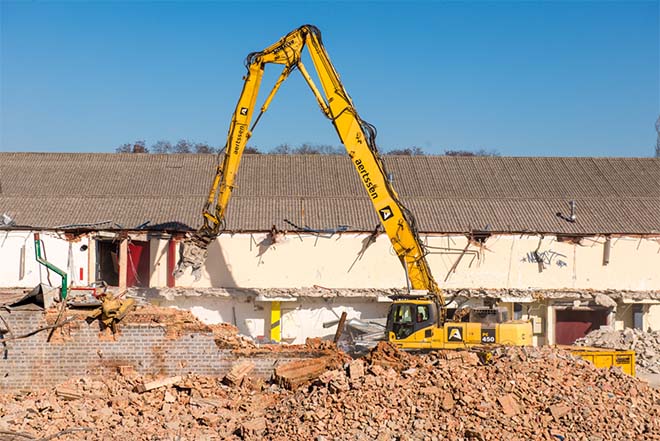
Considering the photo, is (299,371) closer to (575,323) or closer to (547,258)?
(547,258)

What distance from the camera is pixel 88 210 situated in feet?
97.6

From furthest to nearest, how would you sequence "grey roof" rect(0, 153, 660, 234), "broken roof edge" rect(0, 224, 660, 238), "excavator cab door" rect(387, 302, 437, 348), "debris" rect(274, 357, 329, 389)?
"grey roof" rect(0, 153, 660, 234) → "broken roof edge" rect(0, 224, 660, 238) → "excavator cab door" rect(387, 302, 437, 348) → "debris" rect(274, 357, 329, 389)

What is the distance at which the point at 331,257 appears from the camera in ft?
93.9

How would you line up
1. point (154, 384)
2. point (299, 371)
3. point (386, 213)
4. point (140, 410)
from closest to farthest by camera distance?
point (140, 410), point (154, 384), point (299, 371), point (386, 213)

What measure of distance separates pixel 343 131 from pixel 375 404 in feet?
25.9

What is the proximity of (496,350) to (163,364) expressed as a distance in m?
7.43

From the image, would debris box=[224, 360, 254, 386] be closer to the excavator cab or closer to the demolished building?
the excavator cab

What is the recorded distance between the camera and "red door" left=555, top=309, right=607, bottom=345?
28453 millimetres

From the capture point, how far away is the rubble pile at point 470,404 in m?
15.3

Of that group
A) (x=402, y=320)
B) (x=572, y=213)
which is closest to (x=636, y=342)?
(x=572, y=213)

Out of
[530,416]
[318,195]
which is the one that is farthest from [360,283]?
[530,416]

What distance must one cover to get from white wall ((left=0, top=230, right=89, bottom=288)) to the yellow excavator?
6.20 m

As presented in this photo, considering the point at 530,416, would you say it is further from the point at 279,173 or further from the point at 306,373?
the point at 279,173

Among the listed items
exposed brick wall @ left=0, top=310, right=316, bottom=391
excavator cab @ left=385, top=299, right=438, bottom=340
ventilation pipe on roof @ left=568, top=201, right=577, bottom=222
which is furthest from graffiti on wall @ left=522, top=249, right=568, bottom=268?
exposed brick wall @ left=0, top=310, right=316, bottom=391
